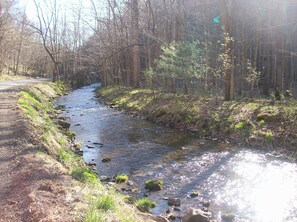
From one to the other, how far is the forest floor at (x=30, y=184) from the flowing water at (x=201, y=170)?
90.6 inches

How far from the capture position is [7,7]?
139 ft

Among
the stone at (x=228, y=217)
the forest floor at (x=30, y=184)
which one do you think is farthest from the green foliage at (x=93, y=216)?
the stone at (x=228, y=217)

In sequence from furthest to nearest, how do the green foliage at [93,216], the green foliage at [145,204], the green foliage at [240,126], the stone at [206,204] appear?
the green foliage at [240,126], the stone at [206,204], the green foliage at [145,204], the green foliage at [93,216]

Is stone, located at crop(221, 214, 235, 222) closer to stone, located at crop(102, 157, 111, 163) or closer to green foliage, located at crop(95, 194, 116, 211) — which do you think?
green foliage, located at crop(95, 194, 116, 211)

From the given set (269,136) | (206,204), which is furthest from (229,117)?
(206,204)

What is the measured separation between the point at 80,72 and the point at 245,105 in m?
49.7

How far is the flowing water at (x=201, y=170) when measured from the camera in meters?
7.14

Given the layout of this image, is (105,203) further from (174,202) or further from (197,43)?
(197,43)

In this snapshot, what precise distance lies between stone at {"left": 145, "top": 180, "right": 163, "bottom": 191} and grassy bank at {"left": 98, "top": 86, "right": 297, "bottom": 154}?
534 centimetres

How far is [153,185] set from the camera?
316 inches

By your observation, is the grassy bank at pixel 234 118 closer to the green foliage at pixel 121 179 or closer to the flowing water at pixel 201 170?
the flowing water at pixel 201 170

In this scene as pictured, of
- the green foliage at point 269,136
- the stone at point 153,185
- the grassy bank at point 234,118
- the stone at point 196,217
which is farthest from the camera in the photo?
the grassy bank at point 234,118

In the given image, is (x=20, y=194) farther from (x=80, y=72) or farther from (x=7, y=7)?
(x=80, y=72)

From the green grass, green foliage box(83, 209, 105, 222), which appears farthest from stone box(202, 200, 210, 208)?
the green grass
